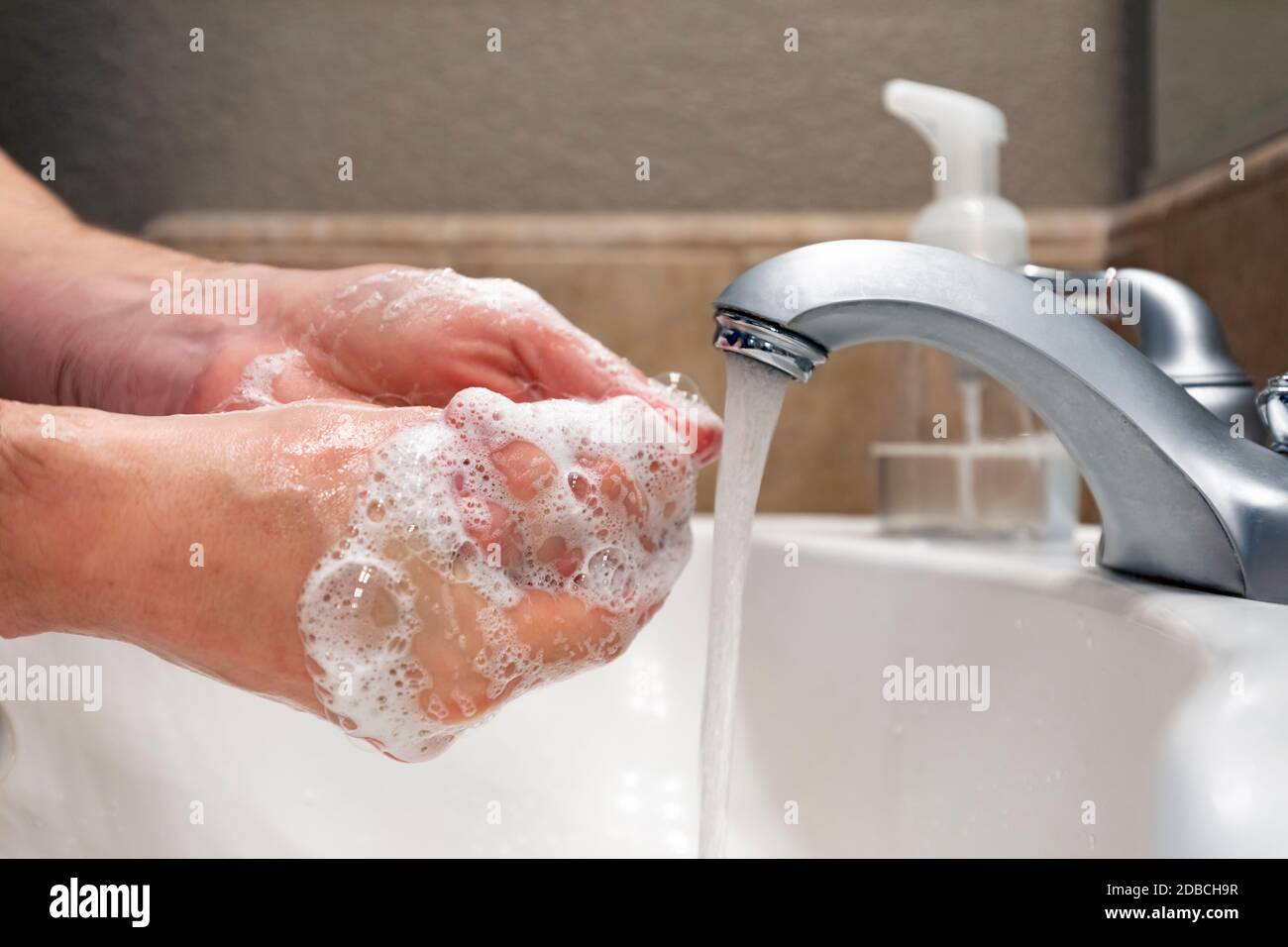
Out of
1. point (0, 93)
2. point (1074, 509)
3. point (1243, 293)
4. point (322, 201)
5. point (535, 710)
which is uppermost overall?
point (0, 93)

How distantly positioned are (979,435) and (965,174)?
17cm

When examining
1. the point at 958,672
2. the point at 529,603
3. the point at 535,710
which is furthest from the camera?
the point at 535,710

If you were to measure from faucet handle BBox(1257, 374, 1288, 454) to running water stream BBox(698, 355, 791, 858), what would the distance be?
0.18 m

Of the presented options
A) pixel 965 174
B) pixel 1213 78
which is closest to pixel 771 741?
pixel 965 174

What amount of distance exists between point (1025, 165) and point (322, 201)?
24.2 inches

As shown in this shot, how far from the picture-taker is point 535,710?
2.16 feet

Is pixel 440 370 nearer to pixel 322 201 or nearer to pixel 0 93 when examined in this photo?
pixel 322 201

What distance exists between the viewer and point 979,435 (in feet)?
2.42

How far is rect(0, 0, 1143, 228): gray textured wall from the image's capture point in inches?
38.0

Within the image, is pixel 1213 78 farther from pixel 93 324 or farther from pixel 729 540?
pixel 93 324


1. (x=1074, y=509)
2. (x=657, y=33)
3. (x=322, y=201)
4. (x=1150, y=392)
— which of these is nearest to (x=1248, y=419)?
(x=1150, y=392)

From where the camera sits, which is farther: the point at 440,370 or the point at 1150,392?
the point at 440,370

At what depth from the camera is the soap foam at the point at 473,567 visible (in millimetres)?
338

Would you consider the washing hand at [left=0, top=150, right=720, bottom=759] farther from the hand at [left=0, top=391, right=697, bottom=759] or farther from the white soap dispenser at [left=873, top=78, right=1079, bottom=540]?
the white soap dispenser at [left=873, top=78, right=1079, bottom=540]
